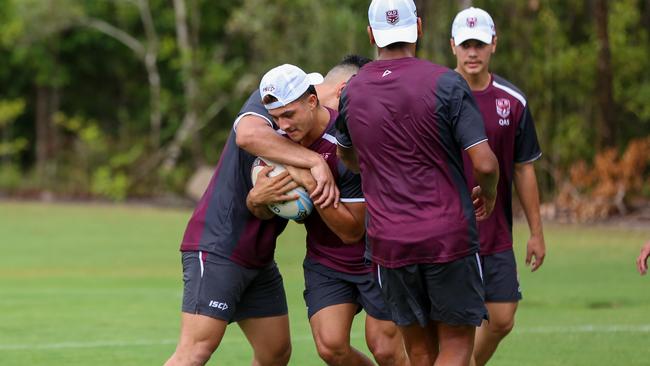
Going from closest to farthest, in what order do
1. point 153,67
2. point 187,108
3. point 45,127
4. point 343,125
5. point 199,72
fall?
1. point 343,125
2. point 199,72
3. point 187,108
4. point 153,67
5. point 45,127

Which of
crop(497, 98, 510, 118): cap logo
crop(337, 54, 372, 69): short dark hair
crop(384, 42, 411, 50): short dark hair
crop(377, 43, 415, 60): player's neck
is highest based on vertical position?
crop(384, 42, 411, 50): short dark hair

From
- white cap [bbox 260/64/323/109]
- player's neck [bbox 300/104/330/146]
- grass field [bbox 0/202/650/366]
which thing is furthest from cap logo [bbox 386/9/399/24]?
grass field [bbox 0/202/650/366]

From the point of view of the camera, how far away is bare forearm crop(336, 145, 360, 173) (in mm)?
7137

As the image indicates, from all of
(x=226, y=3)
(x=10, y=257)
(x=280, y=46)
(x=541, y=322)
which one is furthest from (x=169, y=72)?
(x=541, y=322)

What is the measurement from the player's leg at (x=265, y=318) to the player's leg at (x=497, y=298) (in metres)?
1.58

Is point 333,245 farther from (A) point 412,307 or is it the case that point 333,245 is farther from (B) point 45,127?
(B) point 45,127

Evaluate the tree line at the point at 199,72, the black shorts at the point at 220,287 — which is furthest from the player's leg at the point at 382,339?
the tree line at the point at 199,72

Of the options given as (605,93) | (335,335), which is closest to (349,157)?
(335,335)

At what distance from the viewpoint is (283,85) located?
Result: 7.14 meters

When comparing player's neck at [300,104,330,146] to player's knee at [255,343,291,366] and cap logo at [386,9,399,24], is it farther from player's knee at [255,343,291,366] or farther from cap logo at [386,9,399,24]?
player's knee at [255,343,291,366]

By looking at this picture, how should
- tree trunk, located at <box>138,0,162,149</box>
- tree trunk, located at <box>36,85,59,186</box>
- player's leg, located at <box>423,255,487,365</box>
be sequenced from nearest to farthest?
player's leg, located at <box>423,255,487,365</box> < tree trunk, located at <box>138,0,162,149</box> < tree trunk, located at <box>36,85,59,186</box>

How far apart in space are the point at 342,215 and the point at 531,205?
78.4 inches

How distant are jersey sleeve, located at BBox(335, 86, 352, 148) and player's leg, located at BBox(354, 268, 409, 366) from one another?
1215mm

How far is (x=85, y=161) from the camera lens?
36031mm
